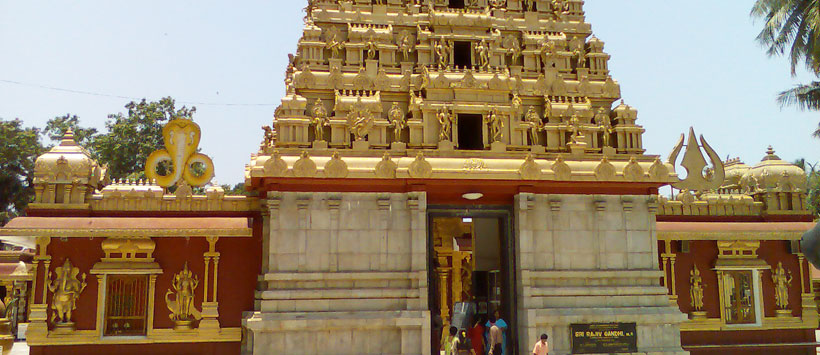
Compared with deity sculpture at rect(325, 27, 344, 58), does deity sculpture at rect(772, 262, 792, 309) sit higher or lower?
lower

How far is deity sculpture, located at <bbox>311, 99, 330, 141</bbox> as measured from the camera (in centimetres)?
1800

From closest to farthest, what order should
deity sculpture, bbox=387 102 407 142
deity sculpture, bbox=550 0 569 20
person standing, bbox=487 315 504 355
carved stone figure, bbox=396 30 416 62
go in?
person standing, bbox=487 315 504 355, deity sculpture, bbox=387 102 407 142, carved stone figure, bbox=396 30 416 62, deity sculpture, bbox=550 0 569 20

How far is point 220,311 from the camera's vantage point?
18.2 m

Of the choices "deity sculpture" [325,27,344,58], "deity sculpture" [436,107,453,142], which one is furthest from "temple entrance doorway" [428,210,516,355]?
"deity sculpture" [325,27,344,58]

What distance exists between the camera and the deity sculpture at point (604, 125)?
19.3m

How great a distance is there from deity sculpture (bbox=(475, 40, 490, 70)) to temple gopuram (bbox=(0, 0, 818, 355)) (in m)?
0.11

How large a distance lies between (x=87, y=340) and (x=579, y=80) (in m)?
15.0

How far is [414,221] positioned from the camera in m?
16.9

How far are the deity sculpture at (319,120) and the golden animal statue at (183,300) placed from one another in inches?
195

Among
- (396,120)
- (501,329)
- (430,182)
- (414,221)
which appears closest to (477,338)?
(501,329)

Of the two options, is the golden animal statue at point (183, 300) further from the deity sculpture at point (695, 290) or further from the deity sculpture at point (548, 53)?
the deity sculpture at point (695, 290)

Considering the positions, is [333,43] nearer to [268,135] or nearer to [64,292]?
[268,135]

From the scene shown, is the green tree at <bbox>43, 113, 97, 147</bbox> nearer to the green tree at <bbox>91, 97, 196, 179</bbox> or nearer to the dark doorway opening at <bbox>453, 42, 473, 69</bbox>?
the green tree at <bbox>91, 97, 196, 179</bbox>

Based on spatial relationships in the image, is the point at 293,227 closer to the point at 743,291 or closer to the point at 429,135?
the point at 429,135
